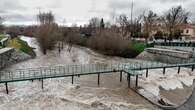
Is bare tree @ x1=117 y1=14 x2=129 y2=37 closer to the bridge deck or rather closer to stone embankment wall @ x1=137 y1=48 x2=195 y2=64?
stone embankment wall @ x1=137 y1=48 x2=195 y2=64

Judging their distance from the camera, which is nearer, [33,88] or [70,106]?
[70,106]

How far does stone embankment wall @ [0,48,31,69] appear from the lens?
962 inches

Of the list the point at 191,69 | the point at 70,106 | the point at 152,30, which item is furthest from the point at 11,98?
the point at 152,30

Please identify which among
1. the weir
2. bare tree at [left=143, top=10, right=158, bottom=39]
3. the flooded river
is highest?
bare tree at [left=143, top=10, right=158, bottom=39]

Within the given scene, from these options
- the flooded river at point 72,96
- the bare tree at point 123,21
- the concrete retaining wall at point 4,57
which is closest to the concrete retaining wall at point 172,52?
the flooded river at point 72,96

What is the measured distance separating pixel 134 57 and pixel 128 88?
1885 centimetres

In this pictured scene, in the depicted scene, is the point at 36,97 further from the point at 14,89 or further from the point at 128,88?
the point at 128,88

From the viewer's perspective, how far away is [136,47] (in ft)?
123

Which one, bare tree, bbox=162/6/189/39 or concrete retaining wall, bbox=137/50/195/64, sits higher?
bare tree, bbox=162/6/189/39

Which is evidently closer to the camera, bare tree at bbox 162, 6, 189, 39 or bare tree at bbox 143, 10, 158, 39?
bare tree at bbox 162, 6, 189, 39

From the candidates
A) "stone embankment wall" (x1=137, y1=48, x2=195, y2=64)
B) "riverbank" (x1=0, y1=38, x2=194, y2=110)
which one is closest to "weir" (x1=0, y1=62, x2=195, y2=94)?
"riverbank" (x1=0, y1=38, x2=194, y2=110)

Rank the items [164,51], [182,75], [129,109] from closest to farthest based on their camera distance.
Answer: [129,109], [182,75], [164,51]

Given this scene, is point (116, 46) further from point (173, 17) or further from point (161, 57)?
point (173, 17)

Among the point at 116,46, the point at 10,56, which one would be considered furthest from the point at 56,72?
the point at 116,46
